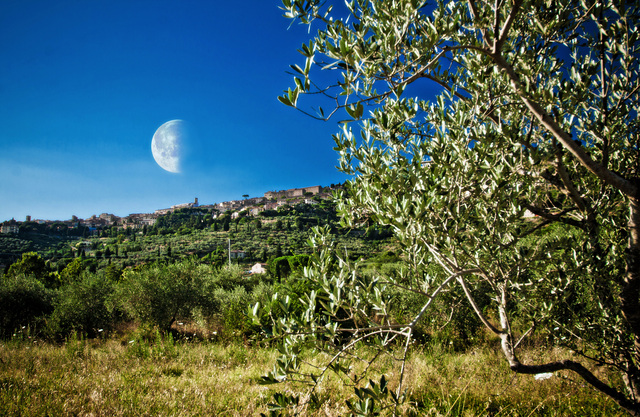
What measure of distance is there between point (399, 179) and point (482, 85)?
1.25 metres

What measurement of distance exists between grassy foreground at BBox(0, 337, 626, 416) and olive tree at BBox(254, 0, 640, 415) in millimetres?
1773

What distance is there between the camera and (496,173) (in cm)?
211

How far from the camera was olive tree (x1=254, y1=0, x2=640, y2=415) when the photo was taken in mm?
1938

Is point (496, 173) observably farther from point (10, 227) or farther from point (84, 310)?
point (10, 227)

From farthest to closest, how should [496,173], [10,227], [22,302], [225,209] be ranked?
[225,209] < [10,227] < [22,302] < [496,173]

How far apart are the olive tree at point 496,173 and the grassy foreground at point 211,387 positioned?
5.82ft

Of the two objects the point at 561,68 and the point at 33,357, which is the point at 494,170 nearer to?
the point at 561,68

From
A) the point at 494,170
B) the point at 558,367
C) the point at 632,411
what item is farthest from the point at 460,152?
the point at 632,411

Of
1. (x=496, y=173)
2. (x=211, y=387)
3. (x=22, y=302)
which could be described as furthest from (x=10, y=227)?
(x=496, y=173)

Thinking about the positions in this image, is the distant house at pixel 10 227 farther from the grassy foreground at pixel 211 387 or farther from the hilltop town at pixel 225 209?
the grassy foreground at pixel 211 387

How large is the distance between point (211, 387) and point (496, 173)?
565 cm

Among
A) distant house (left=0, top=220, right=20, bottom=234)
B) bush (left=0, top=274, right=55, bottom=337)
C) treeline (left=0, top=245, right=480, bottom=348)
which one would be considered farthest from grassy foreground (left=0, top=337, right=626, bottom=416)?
distant house (left=0, top=220, right=20, bottom=234)

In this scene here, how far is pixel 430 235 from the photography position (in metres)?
2.46

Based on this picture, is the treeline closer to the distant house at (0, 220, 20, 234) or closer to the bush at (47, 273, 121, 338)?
the bush at (47, 273, 121, 338)
